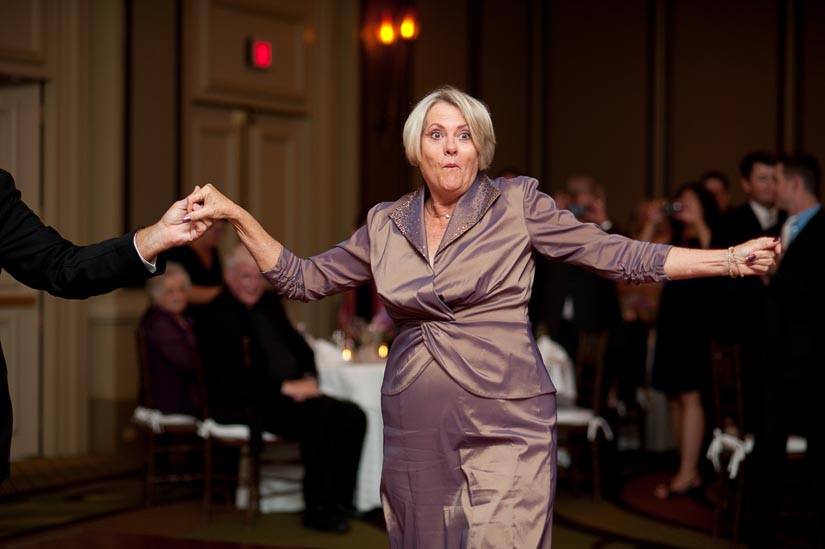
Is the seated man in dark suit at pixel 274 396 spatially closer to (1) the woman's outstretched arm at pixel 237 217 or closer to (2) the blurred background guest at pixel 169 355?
(2) the blurred background guest at pixel 169 355

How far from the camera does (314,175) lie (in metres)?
8.19

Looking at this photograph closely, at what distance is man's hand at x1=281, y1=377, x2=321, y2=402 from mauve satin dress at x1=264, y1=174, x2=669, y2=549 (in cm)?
280

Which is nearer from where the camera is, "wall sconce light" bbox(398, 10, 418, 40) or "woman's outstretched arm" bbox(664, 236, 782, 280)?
"woman's outstretched arm" bbox(664, 236, 782, 280)

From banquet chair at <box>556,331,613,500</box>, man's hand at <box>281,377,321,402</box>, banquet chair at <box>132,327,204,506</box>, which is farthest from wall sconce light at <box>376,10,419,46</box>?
man's hand at <box>281,377,321,402</box>

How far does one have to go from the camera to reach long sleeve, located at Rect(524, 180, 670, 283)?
234cm

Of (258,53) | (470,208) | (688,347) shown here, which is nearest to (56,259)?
(470,208)

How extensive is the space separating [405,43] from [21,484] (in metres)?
4.50

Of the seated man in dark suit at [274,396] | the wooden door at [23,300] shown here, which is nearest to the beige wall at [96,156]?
the wooden door at [23,300]

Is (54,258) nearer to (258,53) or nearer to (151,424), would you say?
(151,424)

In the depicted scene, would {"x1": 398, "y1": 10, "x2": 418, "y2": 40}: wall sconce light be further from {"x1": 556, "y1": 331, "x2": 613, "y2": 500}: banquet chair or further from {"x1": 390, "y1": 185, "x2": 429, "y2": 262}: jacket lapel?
{"x1": 390, "y1": 185, "x2": 429, "y2": 262}: jacket lapel

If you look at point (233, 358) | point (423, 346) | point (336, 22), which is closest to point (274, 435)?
point (233, 358)

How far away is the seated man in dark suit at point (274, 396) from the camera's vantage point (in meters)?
5.07

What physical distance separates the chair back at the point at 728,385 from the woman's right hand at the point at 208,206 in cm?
293

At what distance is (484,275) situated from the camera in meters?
2.36
